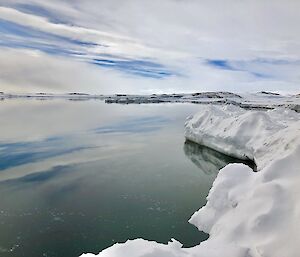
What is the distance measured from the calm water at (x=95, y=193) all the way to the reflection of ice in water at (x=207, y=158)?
0.19 feet

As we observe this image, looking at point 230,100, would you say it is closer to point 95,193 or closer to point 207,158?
point 207,158

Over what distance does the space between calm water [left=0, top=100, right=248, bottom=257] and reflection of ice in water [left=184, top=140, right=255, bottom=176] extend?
59 millimetres

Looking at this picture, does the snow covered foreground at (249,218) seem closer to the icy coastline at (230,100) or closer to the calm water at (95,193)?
the calm water at (95,193)

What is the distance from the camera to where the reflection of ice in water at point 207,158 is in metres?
15.6

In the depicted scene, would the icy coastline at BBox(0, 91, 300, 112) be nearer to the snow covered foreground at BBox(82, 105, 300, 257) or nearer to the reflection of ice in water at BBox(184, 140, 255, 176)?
the reflection of ice in water at BBox(184, 140, 255, 176)

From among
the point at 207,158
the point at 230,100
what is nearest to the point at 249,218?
the point at 207,158

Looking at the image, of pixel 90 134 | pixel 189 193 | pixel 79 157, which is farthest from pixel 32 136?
pixel 189 193

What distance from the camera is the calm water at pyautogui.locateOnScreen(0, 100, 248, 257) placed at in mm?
8016

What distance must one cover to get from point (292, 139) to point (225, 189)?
14.7 ft

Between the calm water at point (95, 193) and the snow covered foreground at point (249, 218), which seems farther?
the calm water at point (95, 193)

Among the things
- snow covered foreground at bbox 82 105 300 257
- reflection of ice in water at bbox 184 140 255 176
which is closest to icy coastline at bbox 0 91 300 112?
reflection of ice in water at bbox 184 140 255 176

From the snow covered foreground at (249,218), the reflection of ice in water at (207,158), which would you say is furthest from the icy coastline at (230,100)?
the snow covered foreground at (249,218)

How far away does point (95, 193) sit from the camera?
11055mm

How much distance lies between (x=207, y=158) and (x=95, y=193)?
8605 mm
